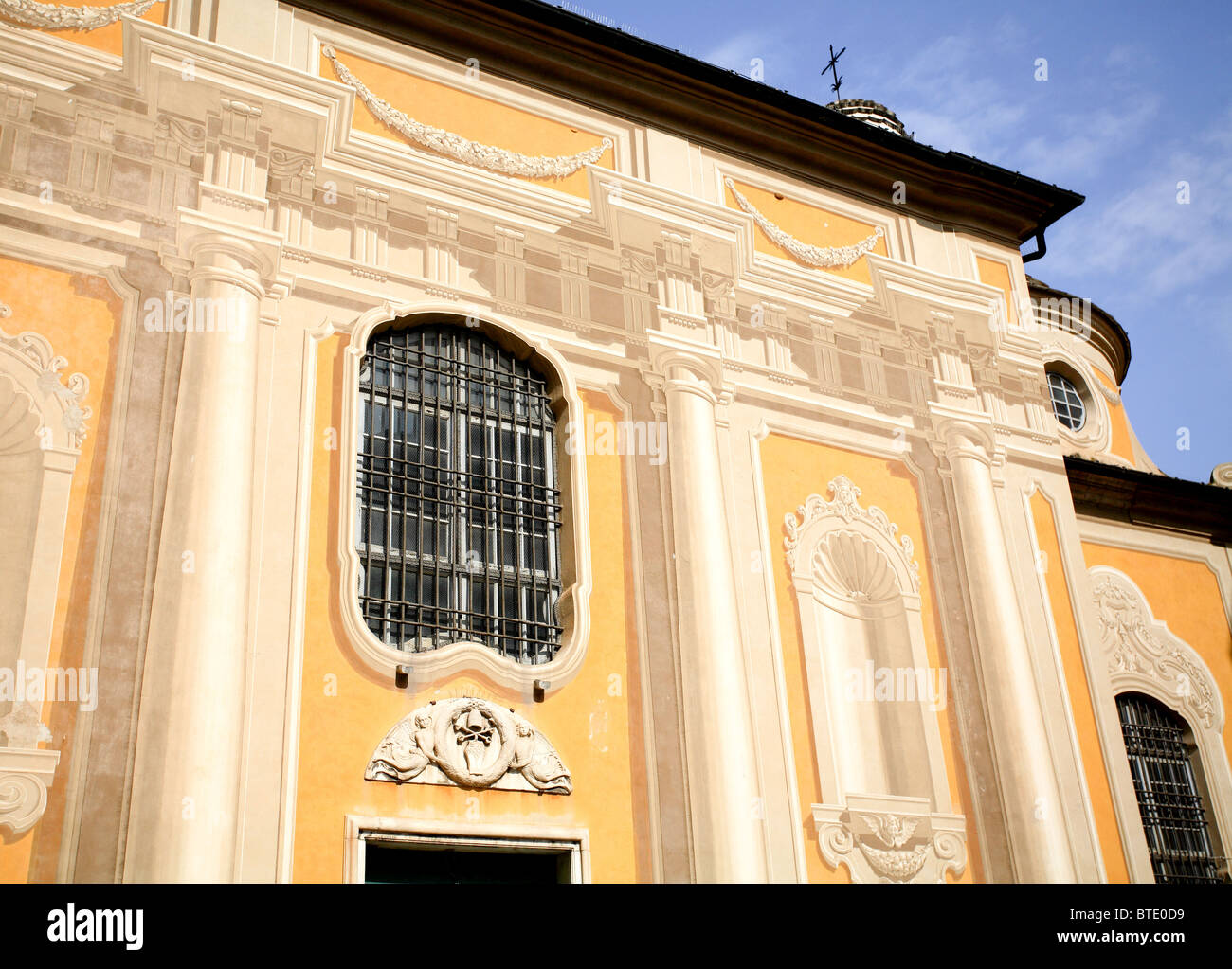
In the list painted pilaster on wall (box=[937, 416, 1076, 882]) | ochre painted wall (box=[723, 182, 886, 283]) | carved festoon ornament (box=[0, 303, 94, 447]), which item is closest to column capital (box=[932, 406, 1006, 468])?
painted pilaster on wall (box=[937, 416, 1076, 882])

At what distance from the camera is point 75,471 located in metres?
8.53

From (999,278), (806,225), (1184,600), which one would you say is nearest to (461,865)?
(806,225)

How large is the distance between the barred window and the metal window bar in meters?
6.93

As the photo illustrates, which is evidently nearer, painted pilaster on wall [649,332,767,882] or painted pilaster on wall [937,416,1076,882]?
painted pilaster on wall [649,332,767,882]

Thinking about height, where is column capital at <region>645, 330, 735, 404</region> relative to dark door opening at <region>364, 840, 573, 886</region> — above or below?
above

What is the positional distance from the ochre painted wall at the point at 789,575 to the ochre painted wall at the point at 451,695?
140cm

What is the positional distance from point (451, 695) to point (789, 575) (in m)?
3.23

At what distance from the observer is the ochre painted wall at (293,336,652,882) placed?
27.9ft

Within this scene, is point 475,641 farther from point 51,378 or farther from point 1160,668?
point 1160,668

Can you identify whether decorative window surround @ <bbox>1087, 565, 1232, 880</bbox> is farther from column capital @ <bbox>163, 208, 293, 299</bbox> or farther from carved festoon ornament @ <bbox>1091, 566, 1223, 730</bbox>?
column capital @ <bbox>163, 208, 293, 299</bbox>

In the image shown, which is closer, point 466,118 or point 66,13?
point 66,13

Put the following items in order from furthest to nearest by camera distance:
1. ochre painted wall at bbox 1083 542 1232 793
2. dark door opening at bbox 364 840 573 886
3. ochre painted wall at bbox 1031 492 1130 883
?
ochre painted wall at bbox 1083 542 1232 793
ochre painted wall at bbox 1031 492 1130 883
dark door opening at bbox 364 840 573 886

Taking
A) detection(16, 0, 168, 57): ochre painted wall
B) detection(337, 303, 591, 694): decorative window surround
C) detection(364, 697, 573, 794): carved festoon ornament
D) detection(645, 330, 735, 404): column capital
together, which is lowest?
detection(364, 697, 573, 794): carved festoon ornament
